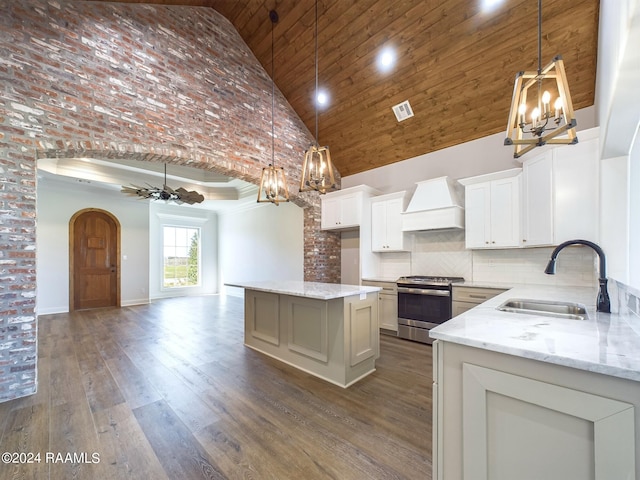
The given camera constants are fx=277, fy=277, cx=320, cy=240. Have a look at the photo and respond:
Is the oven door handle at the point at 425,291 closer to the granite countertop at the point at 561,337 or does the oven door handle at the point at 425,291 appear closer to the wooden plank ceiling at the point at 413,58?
the granite countertop at the point at 561,337

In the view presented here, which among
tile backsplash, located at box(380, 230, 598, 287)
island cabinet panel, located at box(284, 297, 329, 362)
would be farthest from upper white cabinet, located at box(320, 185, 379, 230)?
island cabinet panel, located at box(284, 297, 329, 362)

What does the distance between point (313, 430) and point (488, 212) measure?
11.0 feet

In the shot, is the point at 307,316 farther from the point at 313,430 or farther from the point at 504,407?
the point at 504,407

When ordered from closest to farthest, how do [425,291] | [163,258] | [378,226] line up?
1. [425,291]
2. [378,226]
3. [163,258]

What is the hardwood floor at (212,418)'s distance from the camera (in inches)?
66.6

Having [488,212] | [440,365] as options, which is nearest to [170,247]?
[488,212]

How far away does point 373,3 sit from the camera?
134 inches

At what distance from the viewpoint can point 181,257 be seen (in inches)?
348

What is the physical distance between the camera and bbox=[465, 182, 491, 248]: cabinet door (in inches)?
146

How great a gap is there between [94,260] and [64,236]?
0.80m

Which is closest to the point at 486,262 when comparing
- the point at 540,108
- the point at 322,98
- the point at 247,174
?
the point at 540,108

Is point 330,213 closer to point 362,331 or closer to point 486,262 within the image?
point 486,262

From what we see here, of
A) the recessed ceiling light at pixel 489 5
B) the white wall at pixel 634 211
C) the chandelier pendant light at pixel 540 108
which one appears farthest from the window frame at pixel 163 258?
the white wall at pixel 634 211

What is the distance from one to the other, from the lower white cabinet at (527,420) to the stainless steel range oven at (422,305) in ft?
9.02
